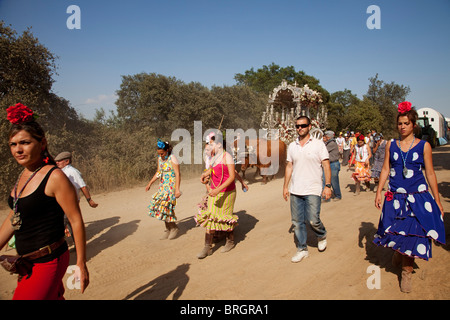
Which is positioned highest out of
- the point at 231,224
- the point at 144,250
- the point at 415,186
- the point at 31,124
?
the point at 31,124

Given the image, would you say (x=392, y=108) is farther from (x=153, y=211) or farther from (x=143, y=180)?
(x=153, y=211)

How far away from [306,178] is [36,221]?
3268 mm

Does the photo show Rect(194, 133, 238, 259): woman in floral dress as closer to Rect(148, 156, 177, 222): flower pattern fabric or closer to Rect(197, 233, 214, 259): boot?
Rect(197, 233, 214, 259): boot

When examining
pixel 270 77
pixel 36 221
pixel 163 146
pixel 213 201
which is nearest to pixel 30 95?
pixel 163 146

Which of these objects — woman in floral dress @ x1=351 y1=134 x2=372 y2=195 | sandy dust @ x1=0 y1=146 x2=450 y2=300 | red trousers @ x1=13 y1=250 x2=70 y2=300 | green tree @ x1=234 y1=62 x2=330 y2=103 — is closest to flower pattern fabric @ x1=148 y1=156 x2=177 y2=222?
sandy dust @ x1=0 y1=146 x2=450 y2=300

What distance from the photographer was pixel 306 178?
4.03 m

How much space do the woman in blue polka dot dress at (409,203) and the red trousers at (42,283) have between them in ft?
11.3

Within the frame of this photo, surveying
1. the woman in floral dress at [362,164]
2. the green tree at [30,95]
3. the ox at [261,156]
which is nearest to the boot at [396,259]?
the woman in floral dress at [362,164]

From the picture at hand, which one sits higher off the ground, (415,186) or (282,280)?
(415,186)

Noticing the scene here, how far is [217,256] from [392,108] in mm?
43245

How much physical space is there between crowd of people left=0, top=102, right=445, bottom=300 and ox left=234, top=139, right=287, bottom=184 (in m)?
6.33

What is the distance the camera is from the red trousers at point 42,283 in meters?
2.02

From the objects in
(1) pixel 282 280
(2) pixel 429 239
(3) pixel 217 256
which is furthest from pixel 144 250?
(2) pixel 429 239

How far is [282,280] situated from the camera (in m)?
3.69
